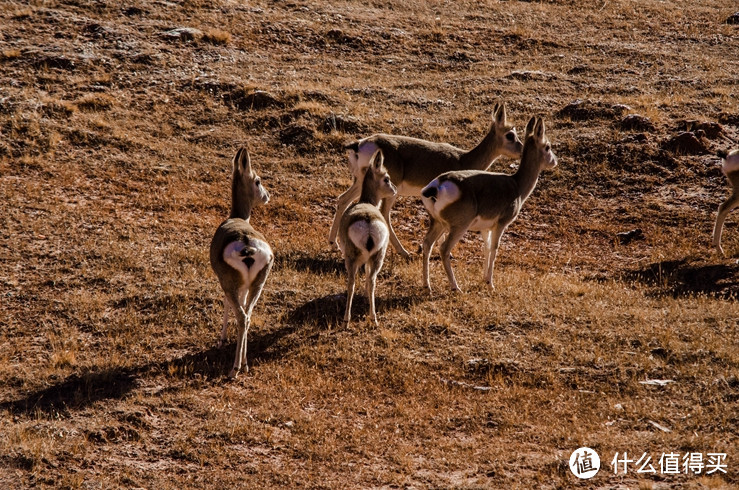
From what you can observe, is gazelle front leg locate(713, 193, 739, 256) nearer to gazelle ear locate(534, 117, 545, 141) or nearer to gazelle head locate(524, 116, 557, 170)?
gazelle head locate(524, 116, 557, 170)

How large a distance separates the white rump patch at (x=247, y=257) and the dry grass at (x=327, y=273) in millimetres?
1318

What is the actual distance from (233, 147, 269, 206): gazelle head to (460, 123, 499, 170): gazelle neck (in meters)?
4.35

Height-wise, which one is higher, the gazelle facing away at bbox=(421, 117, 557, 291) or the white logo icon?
the gazelle facing away at bbox=(421, 117, 557, 291)

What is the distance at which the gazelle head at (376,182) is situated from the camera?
1252 centimetres

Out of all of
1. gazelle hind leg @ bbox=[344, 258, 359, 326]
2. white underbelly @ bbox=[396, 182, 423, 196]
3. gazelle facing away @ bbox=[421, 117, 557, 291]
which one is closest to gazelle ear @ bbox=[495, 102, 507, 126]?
gazelle facing away @ bbox=[421, 117, 557, 291]

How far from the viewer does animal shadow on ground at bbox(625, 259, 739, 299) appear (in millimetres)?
13219

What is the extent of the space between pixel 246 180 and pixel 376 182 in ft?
6.83

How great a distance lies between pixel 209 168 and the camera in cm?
1802

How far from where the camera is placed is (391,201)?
46.9 feet

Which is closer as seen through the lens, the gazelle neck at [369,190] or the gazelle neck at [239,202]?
the gazelle neck at [239,202]

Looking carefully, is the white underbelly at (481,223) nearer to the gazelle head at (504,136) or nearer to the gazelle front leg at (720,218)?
the gazelle head at (504,136)

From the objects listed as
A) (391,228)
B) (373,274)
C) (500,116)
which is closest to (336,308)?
(373,274)

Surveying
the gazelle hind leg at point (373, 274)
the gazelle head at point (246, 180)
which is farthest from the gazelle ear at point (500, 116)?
the gazelle head at point (246, 180)

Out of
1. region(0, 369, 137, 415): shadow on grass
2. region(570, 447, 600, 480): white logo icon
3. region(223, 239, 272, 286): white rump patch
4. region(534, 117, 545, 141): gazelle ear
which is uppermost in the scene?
region(534, 117, 545, 141): gazelle ear
